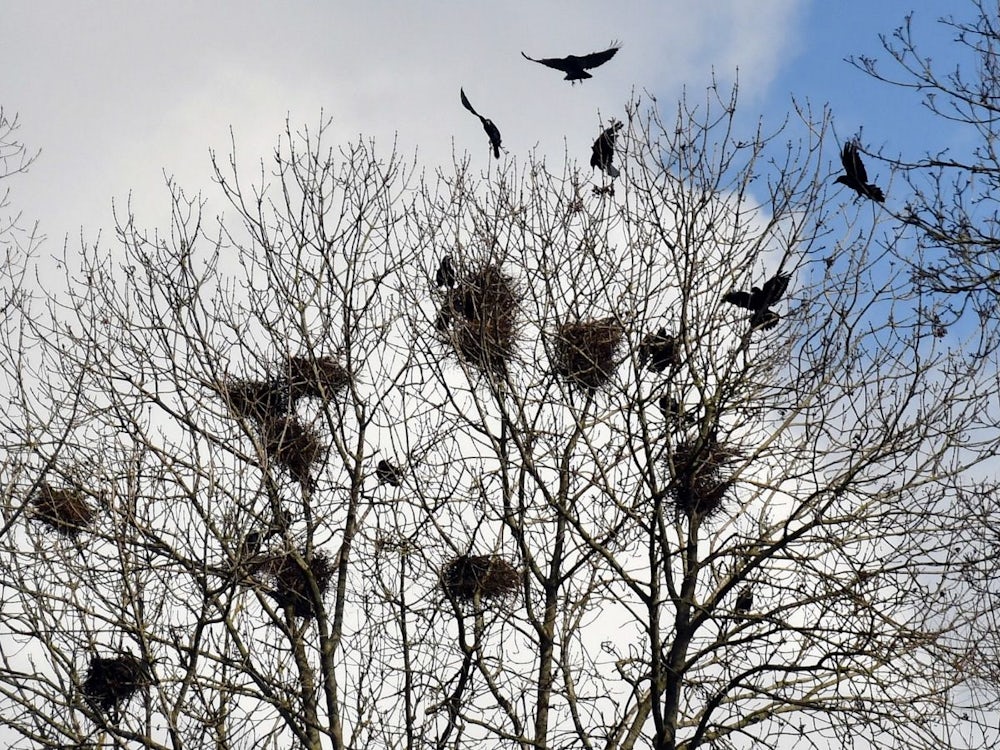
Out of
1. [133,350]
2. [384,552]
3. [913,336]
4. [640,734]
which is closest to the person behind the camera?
[913,336]

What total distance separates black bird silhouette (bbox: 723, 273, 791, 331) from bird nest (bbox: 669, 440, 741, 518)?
1.03 metres

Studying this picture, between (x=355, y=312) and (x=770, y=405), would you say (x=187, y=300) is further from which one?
(x=770, y=405)

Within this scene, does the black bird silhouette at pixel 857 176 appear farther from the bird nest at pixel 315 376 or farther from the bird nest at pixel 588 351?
the bird nest at pixel 315 376

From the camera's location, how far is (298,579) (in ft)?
33.7

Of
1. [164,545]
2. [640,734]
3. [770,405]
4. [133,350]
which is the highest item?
[133,350]

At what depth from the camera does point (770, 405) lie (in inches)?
363

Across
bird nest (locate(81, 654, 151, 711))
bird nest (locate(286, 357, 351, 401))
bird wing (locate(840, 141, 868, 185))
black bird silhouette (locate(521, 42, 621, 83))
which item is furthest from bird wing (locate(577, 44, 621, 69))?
bird nest (locate(81, 654, 151, 711))

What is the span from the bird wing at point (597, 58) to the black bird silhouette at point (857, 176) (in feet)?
6.16

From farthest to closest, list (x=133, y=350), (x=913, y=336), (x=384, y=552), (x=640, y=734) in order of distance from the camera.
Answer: (x=133, y=350) < (x=384, y=552) < (x=640, y=734) < (x=913, y=336)

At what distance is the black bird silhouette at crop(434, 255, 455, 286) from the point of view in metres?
10.2

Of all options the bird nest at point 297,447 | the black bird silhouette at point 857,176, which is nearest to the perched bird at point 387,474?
the bird nest at point 297,447

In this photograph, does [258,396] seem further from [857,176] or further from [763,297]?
[857,176]

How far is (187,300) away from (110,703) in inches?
139

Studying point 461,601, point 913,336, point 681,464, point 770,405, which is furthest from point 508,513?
point 913,336
